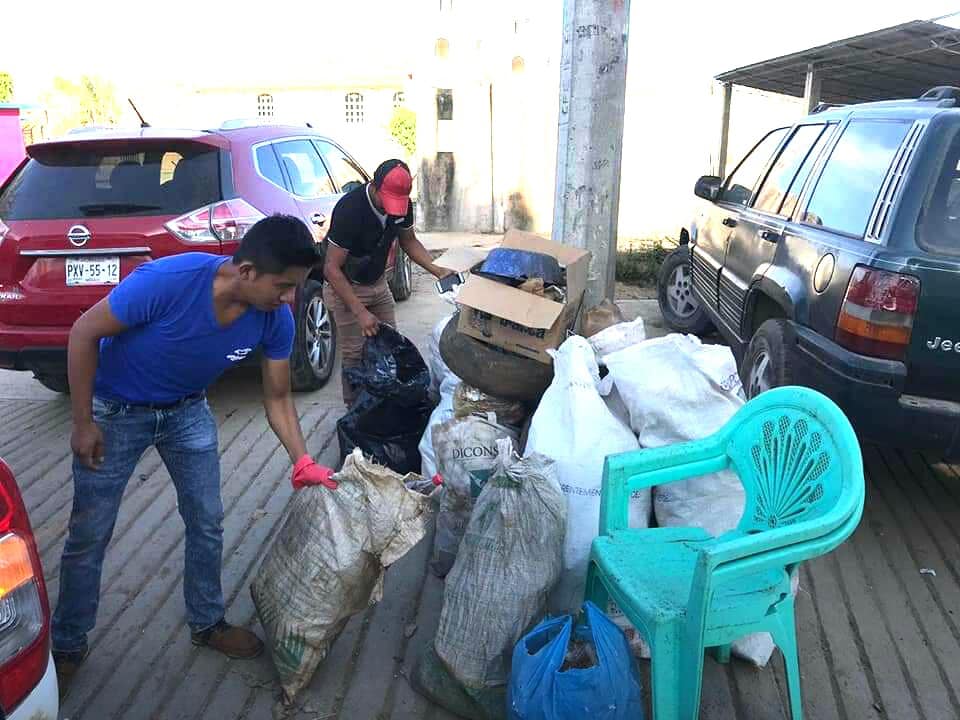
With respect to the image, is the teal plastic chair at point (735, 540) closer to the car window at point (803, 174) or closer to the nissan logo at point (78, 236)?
the car window at point (803, 174)

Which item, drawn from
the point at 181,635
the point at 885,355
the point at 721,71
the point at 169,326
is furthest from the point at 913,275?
Answer: the point at 721,71

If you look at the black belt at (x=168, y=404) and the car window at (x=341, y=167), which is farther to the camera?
the car window at (x=341, y=167)

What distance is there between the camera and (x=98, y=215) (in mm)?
4520

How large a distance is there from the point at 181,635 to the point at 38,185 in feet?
10.2

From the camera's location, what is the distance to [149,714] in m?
2.52

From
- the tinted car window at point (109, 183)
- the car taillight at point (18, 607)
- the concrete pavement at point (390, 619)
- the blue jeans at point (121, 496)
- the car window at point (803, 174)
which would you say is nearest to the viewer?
the car taillight at point (18, 607)

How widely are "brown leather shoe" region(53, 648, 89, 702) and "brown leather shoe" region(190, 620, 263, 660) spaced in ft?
1.28

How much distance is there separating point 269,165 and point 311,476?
3355 mm

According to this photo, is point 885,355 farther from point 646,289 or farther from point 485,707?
point 646,289

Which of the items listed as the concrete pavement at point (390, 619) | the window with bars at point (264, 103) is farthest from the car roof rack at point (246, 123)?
the window with bars at point (264, 103)

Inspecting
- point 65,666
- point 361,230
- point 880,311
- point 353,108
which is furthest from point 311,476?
point 353,108

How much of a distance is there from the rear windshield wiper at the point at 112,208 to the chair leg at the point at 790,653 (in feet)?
13.0

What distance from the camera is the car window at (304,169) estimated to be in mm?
5562

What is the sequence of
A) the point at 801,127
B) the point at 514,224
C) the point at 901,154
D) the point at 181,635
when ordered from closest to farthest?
the point at 181,635
the point at 901,154
the point at 801,127
the point at 514,224
